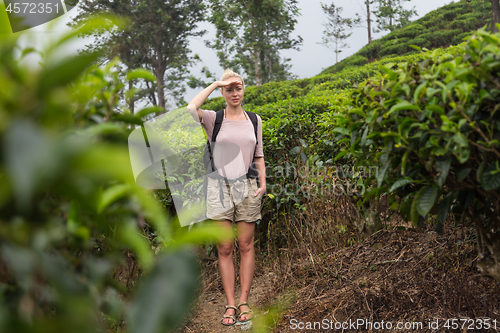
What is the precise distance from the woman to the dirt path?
0.13 meters

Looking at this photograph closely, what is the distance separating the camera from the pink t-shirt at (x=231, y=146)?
3.29 m

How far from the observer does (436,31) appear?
22234 mm

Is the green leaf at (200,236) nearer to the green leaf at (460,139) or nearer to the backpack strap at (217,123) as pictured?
the green leaf at (460,139)

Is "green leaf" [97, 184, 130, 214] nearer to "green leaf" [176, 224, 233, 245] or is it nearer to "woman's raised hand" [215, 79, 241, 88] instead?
"green leaf" [176, 224, 233, 245]

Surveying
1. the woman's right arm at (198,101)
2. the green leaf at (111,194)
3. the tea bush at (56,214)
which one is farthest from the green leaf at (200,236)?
the woman's right arm at (198,101)

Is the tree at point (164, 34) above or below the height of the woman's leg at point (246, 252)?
above

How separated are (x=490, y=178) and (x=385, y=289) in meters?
1.53

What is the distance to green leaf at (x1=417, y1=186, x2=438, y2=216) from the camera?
1595 millimetres

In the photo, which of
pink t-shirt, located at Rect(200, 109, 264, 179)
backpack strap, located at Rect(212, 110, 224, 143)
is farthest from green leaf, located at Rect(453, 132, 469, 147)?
backpack strap, located at Rect(212, 110, 224, 143)

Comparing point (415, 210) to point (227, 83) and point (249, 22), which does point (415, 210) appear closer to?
point (227, 83)

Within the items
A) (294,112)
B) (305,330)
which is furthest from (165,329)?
(294,112)

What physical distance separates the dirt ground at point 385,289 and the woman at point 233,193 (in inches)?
13.0

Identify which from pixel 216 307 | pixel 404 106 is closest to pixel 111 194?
pixel 404 106

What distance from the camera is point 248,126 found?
11.2ft
